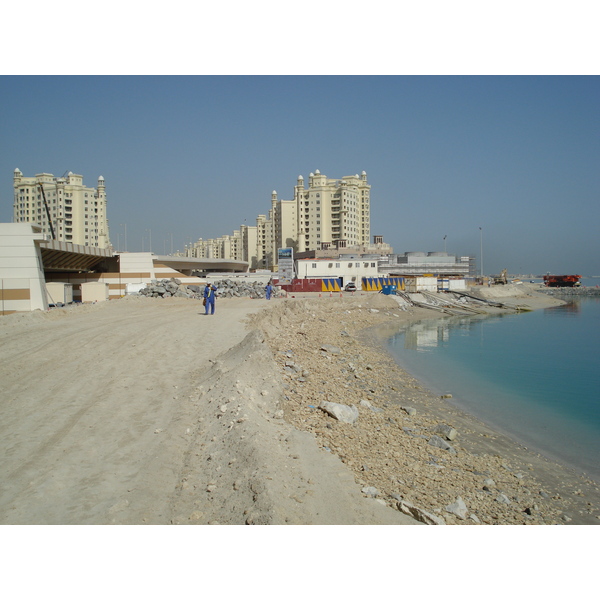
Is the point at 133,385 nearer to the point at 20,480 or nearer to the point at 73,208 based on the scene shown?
the point at 20,480

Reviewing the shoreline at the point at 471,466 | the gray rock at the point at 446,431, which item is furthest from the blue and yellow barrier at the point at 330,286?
the gray rock at the point at 446,431

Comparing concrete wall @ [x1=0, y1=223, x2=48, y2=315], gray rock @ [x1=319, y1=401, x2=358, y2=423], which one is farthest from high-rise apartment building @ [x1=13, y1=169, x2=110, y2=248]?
gray rock @ [x1=319, y1=401, x2=358, y2=423]

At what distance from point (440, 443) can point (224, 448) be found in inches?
178

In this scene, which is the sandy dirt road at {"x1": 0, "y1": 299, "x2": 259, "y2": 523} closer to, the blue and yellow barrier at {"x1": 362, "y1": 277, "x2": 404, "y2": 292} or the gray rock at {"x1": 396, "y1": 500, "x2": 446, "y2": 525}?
the gray rock at {"x1": 396, "y1": 500, "x2": 446, "y2": 525}

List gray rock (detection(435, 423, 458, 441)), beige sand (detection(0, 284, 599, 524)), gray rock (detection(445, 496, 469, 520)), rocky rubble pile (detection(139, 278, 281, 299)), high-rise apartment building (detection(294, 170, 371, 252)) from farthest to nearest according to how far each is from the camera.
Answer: high-rise apartment building (detection(294, 170, 371, 252))
rocky rubble pile (detection(139, 278, 281, 299))
gray rock (detection(435, 423, 458, 441))
gray rock (detection(445, 496, 469, 520))
beige sand (detection(0, 284, 599, 524))

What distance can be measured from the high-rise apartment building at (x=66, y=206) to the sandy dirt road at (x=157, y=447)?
87.3m

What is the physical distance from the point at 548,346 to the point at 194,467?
26.4m

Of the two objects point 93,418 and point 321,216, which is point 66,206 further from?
point 93,418

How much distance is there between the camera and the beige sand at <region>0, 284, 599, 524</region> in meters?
5.04

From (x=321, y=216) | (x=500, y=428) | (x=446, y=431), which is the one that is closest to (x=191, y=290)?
(x=500, y=428)

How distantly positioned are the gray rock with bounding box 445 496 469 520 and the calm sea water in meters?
4.16

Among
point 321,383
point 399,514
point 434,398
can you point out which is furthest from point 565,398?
point 399,514

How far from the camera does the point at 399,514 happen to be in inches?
204

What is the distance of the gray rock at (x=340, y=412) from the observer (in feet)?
28.2
